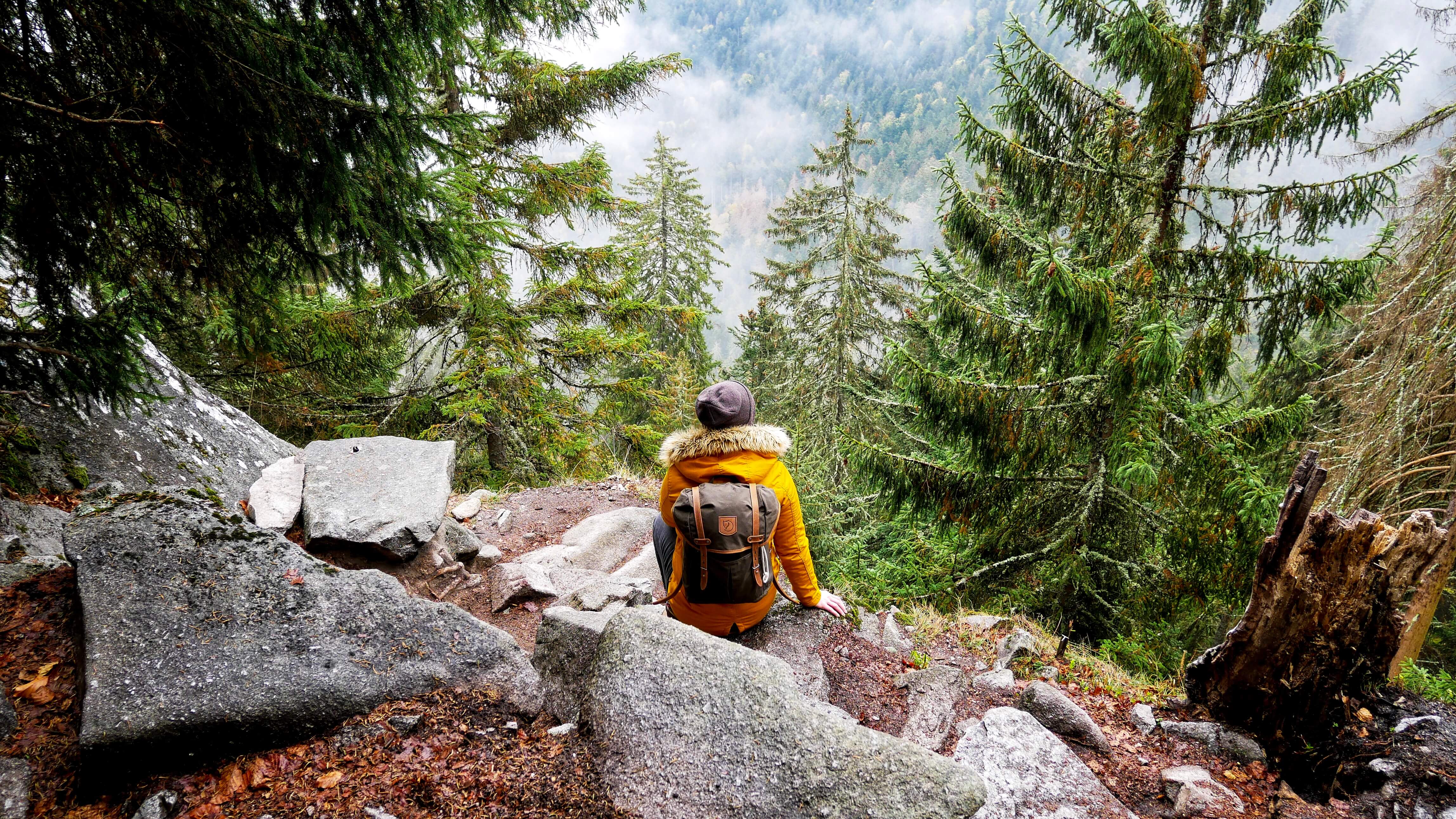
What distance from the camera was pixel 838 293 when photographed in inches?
592

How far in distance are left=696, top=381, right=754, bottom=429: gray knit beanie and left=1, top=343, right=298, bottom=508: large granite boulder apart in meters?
2.80

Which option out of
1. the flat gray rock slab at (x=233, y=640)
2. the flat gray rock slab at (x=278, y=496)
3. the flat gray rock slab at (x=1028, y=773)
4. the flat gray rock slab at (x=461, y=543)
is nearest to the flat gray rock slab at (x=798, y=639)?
the flat gray rock slab at (x=1028, y=773)

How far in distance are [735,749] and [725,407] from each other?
1.77 m

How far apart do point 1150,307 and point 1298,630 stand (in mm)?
3283

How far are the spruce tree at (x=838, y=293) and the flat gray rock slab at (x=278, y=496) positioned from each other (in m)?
8.71

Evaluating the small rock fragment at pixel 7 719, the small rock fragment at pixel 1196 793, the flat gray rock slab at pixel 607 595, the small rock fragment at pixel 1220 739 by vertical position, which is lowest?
the flat gray rock slab at pixel 607 595

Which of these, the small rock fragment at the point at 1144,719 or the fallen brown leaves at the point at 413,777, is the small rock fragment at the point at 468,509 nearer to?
the fallen brown leaves at the point at 413,777

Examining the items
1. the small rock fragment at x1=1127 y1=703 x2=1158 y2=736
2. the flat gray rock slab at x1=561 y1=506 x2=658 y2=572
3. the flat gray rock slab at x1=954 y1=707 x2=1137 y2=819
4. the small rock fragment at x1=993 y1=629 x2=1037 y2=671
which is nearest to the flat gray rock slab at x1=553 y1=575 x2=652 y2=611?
the flat gray rock slab at x1=561 y1=506 x2=658 y2=572

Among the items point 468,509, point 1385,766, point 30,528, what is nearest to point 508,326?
point 468,509

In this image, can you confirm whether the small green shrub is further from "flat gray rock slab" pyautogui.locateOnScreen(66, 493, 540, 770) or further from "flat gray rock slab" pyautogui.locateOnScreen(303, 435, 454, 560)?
"flat gray rock slab" pyautogui.locateOnScreen(303, 435, 454, 560)

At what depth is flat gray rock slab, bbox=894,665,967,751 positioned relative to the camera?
3168 millimetres

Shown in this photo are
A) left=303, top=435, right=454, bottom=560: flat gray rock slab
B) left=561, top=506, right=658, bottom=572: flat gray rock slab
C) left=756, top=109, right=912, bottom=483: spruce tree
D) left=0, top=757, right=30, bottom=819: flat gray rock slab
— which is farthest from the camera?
left=756, top=109, right=912, bottom=483: spruce tree

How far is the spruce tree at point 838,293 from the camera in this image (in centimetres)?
1462

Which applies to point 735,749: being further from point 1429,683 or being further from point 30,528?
point 1429,683
